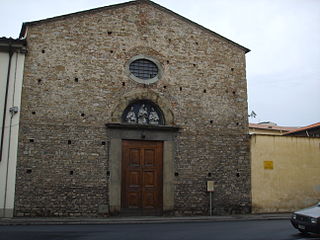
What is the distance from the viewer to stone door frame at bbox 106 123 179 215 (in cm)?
1369

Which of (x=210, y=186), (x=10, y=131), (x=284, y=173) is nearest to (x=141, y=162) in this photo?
(x=210, y=186)

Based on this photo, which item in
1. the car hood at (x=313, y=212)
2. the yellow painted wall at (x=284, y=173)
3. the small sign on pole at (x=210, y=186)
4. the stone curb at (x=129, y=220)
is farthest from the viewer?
the yellow painted wall at (x=284, y=173)

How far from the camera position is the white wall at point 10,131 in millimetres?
12469

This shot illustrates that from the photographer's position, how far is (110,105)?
47.0 ft

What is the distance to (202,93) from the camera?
51.4 ft

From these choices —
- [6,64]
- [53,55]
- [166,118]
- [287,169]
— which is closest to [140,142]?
[166,118]

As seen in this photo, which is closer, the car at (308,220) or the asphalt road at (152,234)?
the asphalt road at (152,234)

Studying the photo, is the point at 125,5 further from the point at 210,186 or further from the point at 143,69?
the point at 210,186

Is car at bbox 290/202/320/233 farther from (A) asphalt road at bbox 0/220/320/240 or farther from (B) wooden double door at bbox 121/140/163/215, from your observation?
(B) wooden double door at bbox 121/140/163/215

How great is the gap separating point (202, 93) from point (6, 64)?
778cm

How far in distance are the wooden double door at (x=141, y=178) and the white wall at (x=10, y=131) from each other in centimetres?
392

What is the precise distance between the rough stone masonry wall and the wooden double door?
0.74m

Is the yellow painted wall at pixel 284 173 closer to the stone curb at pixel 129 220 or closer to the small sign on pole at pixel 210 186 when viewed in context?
the stone curb at pixel 129 220

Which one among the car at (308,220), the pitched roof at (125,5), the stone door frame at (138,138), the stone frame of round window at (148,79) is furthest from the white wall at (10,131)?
the car at (308,220)
